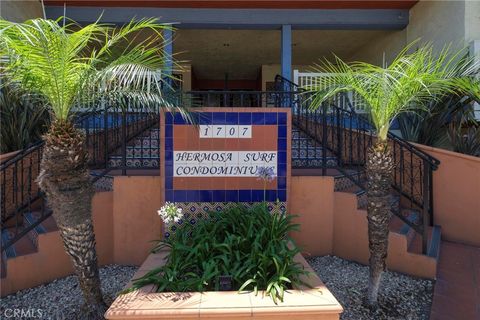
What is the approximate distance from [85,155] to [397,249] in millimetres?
3535

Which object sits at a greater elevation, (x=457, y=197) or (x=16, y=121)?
(x=16, y=121)

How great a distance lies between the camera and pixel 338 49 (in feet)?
36.7

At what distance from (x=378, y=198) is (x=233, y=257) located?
1.47m

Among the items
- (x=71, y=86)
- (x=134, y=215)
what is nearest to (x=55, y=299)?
(x=134, y=215)

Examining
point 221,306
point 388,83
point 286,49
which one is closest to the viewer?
point 221,306

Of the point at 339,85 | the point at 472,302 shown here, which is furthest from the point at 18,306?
the point at 472,302

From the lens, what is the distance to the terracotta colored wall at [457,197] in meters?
4.68

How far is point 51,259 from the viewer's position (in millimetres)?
3971

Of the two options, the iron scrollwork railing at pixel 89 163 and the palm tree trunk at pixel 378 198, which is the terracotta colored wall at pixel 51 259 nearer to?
the iron scrollwork railing at pixel 89 163

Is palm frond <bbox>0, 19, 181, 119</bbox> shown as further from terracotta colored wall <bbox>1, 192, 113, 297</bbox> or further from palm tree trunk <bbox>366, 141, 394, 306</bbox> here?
palm tree trunk <bbox>366, 141, 394, 306</bbox>

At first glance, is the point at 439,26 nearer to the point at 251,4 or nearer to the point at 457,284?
the point at 251,4

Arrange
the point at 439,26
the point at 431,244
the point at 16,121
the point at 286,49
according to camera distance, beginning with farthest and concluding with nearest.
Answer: the point at 286,49 < the point at 439,26 < the point at 16,121 < the point at 431,244

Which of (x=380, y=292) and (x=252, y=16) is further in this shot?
(x=252, y=16)

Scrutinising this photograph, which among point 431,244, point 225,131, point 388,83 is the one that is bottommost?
point 431,244
